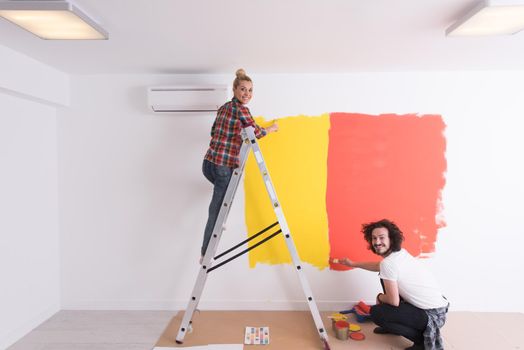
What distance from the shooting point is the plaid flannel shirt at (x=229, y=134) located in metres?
2.53

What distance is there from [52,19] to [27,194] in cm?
155

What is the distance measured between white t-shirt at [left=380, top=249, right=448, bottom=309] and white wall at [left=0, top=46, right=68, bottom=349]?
2.63m

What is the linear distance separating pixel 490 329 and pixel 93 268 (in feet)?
10.6

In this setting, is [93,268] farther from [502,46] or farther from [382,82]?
[502,46]

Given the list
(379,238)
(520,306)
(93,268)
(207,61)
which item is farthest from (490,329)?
(93,268)

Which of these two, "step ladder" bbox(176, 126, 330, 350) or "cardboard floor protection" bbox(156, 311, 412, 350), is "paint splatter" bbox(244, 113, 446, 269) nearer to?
"cardboard floor protection" bbox(156, 311, 412, 350)

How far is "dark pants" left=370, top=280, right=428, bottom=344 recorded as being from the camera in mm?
2422

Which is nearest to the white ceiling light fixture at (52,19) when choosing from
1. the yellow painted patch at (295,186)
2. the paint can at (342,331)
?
the yellow painted patch at (295,186)

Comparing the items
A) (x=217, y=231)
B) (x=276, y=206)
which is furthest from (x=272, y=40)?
(x=217, y=231)

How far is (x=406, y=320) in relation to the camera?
2.44m

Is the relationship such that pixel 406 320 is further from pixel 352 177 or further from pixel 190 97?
pixel 190 97

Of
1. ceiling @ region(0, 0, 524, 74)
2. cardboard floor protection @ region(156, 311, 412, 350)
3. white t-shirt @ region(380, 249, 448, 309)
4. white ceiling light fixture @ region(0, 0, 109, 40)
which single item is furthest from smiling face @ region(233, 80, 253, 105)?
cardboard floor protection @ region(156, 311, 412, 350)

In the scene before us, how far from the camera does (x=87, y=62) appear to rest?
2.74 metres

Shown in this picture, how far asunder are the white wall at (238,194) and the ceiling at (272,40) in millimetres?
172
